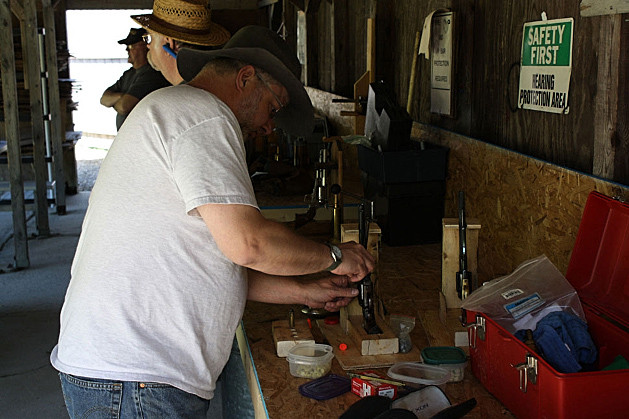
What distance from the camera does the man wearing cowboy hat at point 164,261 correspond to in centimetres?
159

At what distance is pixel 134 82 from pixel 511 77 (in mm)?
2611

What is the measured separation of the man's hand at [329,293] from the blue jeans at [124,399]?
21.1 inches

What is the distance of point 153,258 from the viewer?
1.63m

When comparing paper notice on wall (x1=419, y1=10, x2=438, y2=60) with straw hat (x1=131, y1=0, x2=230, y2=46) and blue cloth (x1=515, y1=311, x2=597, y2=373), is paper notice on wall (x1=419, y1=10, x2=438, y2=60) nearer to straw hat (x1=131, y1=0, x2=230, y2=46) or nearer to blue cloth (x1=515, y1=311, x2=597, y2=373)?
straw hat (x1=131, y1=0, x2=230, y2=46)

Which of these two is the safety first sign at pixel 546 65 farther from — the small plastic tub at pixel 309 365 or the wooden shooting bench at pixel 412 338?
the small plastic tub at pixel 309 365

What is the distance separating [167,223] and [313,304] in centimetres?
66

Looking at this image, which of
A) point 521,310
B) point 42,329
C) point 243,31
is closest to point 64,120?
point 42,329

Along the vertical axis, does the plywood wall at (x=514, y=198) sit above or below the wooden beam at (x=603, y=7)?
below

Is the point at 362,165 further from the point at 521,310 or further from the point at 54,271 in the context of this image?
the point at 54,271

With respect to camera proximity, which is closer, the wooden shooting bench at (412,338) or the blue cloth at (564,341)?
the blue cloth at (564,341)

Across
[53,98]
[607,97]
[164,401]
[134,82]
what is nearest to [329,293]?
[164,401]

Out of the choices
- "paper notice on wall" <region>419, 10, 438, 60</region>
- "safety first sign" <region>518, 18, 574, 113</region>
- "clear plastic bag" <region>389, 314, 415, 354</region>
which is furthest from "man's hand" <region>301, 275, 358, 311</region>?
"paper notice on wall" <region>419, 10, 438, 60</region>

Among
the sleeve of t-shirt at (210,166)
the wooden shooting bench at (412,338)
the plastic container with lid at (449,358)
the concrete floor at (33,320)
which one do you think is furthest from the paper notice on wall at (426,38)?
the concrete floor at (33,320)

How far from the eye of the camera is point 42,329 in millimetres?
4852
